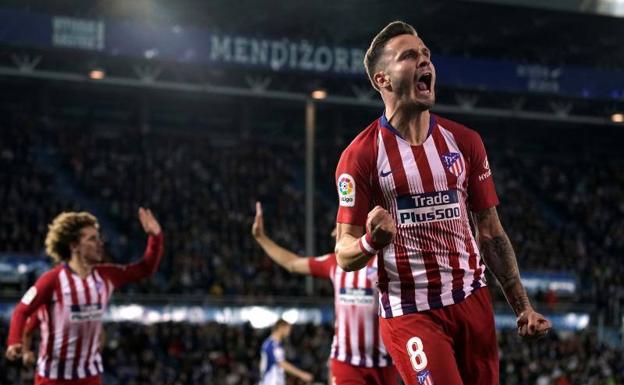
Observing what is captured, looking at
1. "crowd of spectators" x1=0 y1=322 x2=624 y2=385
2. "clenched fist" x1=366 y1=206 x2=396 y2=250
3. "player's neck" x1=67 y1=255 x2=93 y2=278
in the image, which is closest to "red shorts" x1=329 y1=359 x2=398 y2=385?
"player's neck" x1=67 y1=255 x2=93 y2=278


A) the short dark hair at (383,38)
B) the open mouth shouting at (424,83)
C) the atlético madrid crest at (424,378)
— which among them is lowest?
the atlético madrid crest at (424,378)

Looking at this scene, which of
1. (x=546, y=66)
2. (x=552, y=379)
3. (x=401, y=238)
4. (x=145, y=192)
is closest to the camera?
(x=401, y=238)

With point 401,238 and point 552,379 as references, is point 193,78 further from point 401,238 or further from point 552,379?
point 401,238

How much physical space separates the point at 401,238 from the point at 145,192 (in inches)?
953

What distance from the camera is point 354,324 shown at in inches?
340

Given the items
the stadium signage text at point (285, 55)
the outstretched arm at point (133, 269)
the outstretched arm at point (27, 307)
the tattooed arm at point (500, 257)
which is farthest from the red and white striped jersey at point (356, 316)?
the stadium signage text at point (285, 55)

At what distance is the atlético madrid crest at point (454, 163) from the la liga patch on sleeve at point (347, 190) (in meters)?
0.47

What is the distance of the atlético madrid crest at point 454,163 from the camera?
16.6ft

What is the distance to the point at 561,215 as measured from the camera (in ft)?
120

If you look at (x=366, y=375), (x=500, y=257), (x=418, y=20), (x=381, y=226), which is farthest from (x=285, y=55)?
(x=381, y=226)

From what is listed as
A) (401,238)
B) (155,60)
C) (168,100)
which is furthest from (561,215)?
(401,238)

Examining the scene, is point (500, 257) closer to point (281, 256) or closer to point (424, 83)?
point (424, 83)

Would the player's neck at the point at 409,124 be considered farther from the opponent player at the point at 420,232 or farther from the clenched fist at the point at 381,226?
the clenched fist at the point at 381,226

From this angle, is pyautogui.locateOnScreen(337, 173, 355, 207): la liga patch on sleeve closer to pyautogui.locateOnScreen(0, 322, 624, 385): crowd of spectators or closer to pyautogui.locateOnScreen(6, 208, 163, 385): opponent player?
pyautogui.locateOnScreen(6, 208, 163, 385): opponent player
